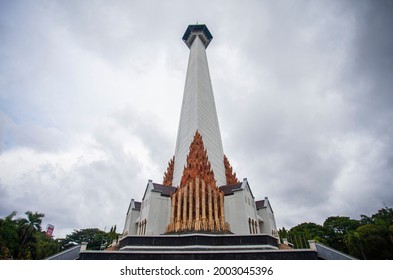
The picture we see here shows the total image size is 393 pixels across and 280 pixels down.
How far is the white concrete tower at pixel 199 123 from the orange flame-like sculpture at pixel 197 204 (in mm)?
3791

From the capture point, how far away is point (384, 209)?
42469 millimetres

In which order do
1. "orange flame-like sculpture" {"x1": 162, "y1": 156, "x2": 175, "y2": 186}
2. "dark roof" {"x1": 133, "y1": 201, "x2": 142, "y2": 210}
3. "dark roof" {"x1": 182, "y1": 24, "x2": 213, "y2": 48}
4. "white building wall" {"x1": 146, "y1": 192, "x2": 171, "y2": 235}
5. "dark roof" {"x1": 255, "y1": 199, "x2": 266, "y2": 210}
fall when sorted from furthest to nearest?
"dark roof" {"x1": 182, "y1": 24, "x2": 213, "y2": 48}
"orange flame-like sculpture" {"x1": 162, "y1": 156, "x2": 175, "y2": 186}
"dark roof" {"x1": 255, "y1": 199, "x2": 266, "y2": 210}
"dark roof" {"x1": 133, "y1": 201, "x2": 142, "y2": 210}
"white building wall" {"x1": 146, "y1": 192, "x2": 171, "y2": 235}

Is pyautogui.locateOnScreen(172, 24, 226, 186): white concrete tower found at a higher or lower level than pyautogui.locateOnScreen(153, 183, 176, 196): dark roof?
higher

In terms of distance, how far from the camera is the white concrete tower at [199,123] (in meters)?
30.1

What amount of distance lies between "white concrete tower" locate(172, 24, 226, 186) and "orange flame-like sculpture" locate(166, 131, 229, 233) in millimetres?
3791

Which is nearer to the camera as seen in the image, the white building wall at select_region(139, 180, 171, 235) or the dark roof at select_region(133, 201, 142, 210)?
the white building wall at select_region(139, 180, 171, 235)

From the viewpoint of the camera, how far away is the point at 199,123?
102 feet

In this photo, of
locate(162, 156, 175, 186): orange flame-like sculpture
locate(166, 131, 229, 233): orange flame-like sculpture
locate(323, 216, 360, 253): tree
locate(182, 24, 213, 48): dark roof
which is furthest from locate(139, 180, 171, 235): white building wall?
locate(182, 24, 213, 48): dark roof

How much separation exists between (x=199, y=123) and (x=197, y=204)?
1290cm

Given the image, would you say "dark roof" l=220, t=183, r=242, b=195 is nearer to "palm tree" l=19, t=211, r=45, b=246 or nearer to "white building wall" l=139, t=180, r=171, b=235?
"white building wall" l=139, t=180, r=171, b=235

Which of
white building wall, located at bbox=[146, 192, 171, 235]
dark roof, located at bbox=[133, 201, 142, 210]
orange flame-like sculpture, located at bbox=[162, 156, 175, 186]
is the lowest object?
white building wall, located at bbox=[146, 192, 171, 235]

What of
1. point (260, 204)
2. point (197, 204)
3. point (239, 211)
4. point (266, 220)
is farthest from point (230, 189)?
point (266, 220)

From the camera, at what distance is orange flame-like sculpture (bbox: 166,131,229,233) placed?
2123 centimetres
